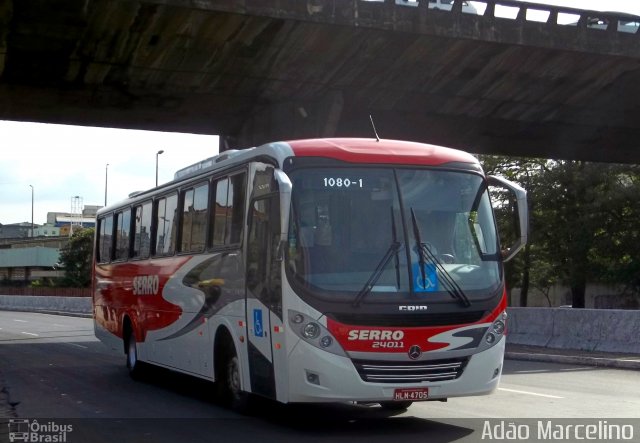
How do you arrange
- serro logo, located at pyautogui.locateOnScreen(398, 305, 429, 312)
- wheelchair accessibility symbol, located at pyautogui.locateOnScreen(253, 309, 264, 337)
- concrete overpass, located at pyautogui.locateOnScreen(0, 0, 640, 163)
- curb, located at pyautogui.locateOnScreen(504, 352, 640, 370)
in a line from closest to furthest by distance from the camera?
serro logo, located at pyautogui.locateOnScreen(398, 305, 429, 312), wheelchair accessibility symbol, located at pyautogui.locateOnScreen(253, 309, 264, 337), curb, located at pyautogui.locateOnScreen(504, 352, 640, 370), concrete overpass, located at pyautogui.locateOnScreen(0, 0, 640, 163)

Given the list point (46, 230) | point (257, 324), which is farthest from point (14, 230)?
point (257, 324)

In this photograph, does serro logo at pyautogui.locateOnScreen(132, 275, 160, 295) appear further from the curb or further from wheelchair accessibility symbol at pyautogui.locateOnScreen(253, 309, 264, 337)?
the curb

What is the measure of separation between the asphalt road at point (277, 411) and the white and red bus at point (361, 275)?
54 centimetres

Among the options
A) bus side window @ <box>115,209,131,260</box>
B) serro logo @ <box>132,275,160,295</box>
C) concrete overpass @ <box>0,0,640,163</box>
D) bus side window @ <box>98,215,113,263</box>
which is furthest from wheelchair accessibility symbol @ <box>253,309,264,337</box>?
concrete overpass @ <box>0,0,640,163</box>

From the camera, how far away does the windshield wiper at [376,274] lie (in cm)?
994

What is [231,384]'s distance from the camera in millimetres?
12195

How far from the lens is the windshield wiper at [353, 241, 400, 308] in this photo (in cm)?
994

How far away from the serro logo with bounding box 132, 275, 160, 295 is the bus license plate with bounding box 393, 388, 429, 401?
6.50 m

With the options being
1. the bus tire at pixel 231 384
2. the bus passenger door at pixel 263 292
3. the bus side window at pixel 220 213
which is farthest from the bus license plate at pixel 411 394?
the bus side window at pixel 220 213

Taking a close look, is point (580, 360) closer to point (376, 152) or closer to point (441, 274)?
point (441, 274)

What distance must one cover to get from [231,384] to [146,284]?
4.50 m

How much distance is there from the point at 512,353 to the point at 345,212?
12.8m

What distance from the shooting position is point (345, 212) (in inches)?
409
